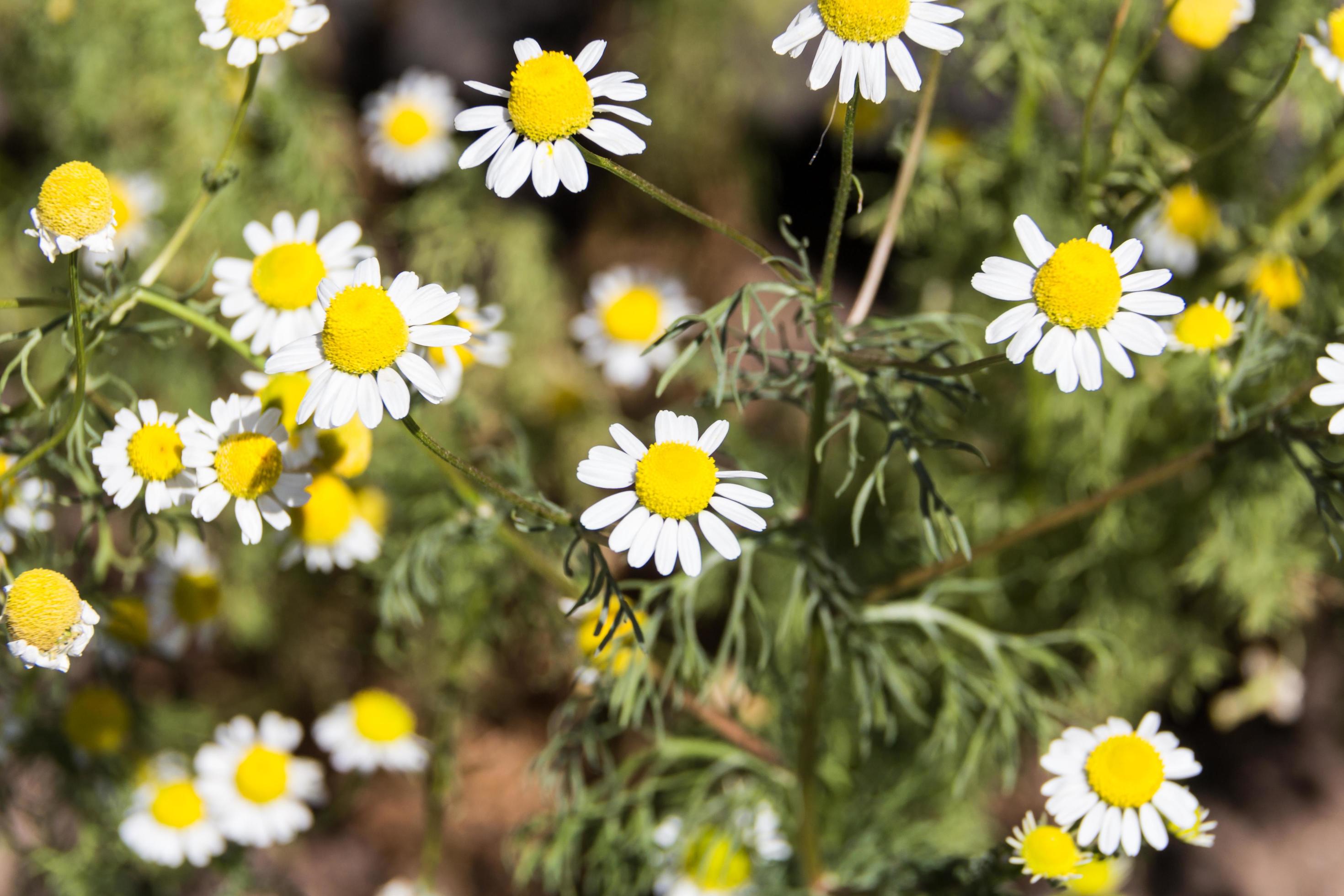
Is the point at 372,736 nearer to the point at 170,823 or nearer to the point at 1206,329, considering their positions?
the point at 170,823

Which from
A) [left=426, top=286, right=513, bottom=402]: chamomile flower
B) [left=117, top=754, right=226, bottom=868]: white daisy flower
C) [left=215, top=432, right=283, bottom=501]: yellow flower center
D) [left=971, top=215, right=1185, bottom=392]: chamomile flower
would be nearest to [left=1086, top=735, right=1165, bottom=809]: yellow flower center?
[left=971, top=215, right=1185, bottom=392]: chamomile flower

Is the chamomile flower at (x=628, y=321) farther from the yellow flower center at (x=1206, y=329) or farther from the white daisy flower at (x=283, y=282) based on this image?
the yellow flower center at (x=1206, y=329)

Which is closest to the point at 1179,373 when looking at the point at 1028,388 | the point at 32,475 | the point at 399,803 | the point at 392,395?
the point at 1028,388

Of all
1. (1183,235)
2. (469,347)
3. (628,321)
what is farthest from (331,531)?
(1183,235)

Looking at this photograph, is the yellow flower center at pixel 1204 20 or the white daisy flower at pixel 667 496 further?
the yellow flower center at pixel 1204 20

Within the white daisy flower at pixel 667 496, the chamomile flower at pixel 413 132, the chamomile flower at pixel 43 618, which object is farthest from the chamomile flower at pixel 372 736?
the chamomile flower at pixel 413 132

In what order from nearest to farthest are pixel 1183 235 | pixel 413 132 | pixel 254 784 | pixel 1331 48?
pixel 1331 48 < pixel 254 784 < pixel 1183 235 < pixel 413 132

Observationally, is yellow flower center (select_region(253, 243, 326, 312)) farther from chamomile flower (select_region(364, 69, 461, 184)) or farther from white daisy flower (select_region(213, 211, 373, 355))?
chamomile flower (select_region(364, 69, 461, 184))
